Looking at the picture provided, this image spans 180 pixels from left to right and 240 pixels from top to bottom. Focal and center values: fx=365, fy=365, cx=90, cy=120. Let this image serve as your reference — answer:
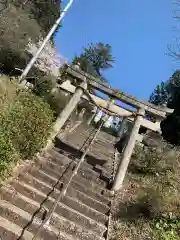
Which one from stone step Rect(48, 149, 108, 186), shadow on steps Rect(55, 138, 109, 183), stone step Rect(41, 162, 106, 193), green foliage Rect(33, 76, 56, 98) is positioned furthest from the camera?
green foliage Rect(33, 76, 56, 98)

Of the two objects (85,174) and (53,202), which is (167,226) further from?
(53,202)

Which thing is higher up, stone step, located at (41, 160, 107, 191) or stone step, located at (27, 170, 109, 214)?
stone step, located at (41, 160, 107, 191)

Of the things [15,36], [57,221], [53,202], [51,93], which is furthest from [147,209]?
[15,36]

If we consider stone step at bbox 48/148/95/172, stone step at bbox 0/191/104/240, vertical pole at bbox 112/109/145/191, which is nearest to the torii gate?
vertical pole at bbox 112/109/145/191

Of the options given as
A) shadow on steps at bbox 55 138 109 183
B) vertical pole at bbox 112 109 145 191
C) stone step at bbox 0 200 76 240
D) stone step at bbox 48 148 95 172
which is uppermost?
vertical pole at bbox 112 109 145 191

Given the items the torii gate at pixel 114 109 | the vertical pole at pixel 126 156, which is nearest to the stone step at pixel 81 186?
the vertical pole at pixel 126 156

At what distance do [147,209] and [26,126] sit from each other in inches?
165

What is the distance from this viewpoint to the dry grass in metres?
9.36

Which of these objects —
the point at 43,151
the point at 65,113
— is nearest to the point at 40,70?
the point at 65,113

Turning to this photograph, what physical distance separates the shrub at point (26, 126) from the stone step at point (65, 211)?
1526 mm

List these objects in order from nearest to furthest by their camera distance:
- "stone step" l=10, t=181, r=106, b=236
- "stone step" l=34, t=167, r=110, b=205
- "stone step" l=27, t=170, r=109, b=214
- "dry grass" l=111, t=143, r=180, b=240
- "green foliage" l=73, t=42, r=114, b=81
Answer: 1. "stone step" l=10, t=181, r=106, b=236
2. "dry grass" l=111, t=143, r=180, b=240
3. "stone step" l=27, t=170, r=109, b=214
4. "stone step" l=34, t=167, r=110, b=205
5. "green foliage" l=73, t=42, r=114, b=81

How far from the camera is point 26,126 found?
1068cm

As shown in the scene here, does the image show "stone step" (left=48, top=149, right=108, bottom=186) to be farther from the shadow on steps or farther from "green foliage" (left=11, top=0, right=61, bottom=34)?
"green foliage" (left=11, top=0, right=61, bottom=34)

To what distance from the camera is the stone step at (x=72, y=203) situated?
9109 mm
